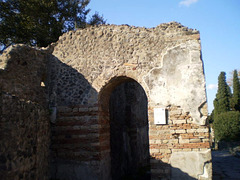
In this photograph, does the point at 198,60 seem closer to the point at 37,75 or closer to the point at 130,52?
the point at 130,52

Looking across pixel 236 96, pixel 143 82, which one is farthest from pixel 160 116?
pixel 236 96

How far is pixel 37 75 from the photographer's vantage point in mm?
6117

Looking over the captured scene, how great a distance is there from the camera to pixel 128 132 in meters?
9.15

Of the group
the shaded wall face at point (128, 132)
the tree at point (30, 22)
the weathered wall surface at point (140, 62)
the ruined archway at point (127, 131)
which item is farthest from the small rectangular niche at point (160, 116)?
the tree at point (30, 22)

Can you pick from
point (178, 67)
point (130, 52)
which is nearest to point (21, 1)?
point (130, 52)

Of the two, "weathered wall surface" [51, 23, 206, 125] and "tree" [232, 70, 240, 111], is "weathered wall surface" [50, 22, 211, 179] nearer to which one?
"weathered wall surface" [51, 23, 206, 125]

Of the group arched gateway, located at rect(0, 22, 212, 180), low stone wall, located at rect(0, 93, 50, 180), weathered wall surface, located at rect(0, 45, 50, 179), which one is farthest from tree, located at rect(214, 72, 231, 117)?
low stone wall, located at rect(0, 93, 50, 180)

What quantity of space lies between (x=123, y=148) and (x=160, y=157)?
118 inches

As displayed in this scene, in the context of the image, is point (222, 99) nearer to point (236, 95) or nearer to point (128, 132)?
point (236, 95)

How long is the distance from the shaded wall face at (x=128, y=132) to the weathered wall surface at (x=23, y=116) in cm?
249

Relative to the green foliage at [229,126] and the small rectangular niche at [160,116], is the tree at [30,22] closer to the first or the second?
the small rectangular niche at [160,116]

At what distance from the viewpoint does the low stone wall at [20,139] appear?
3.34 meters

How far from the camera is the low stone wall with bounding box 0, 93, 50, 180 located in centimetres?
334

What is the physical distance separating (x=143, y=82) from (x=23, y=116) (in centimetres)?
286
